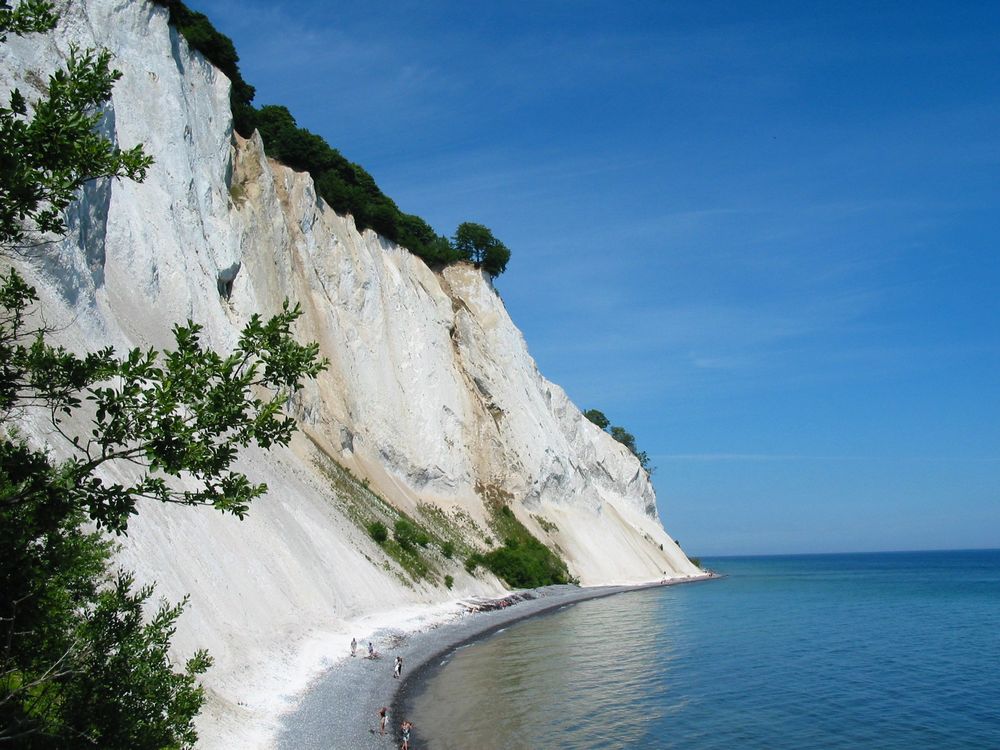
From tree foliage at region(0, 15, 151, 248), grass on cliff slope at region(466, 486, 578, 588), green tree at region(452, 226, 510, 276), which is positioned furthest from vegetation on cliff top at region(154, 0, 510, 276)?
tree foliage at region(0, 15, 151, 248)

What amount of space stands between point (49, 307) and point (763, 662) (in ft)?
92.7

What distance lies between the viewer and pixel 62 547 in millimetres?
7727

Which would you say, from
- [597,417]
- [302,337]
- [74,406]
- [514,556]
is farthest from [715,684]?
[597,417]

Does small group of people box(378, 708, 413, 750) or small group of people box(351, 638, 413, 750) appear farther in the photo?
small group of people box(351, 638, 413, 750)

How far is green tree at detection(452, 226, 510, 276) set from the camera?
66500mm

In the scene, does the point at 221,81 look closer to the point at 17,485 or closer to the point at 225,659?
the point at 225,659

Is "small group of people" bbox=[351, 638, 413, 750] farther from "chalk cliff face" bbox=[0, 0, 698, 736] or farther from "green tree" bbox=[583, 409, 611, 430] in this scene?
→ "green tree" bbox=[583, 409, 611, 430]

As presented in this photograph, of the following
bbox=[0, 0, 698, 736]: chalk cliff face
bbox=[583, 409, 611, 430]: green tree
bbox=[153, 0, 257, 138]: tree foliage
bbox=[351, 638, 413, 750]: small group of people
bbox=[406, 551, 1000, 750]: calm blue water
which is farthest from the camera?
bbox=[583, 409, 611, 430]: green tree

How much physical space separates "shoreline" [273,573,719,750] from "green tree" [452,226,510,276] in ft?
115

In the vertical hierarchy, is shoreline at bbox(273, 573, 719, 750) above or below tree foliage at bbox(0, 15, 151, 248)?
below

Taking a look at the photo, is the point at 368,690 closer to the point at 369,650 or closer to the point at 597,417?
the point at 369,650

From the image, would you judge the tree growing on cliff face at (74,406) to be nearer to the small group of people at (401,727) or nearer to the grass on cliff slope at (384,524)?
the small group of people at (401,727)

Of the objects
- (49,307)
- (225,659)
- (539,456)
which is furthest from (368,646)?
(539,456)

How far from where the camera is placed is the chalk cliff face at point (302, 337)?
23797 mm
